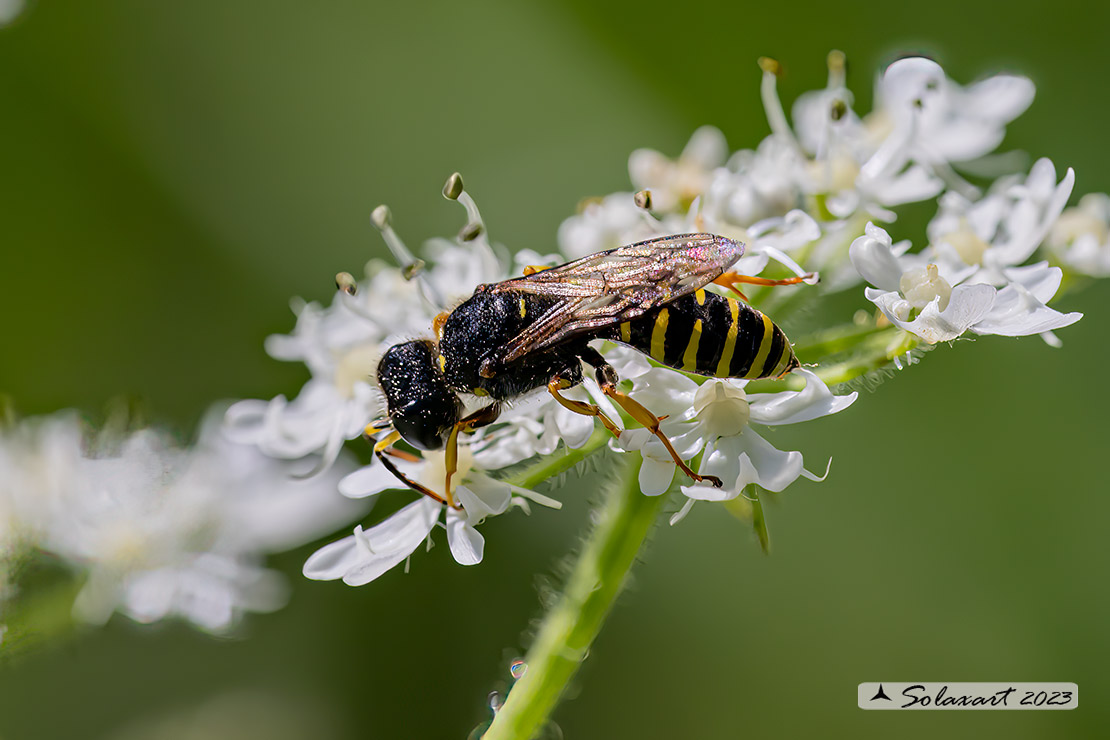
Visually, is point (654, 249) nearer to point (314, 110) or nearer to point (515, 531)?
point (515, 531)

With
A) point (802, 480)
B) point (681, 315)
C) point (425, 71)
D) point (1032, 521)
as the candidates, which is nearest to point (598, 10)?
point (425, 71)

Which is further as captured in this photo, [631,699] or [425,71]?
[425,71]

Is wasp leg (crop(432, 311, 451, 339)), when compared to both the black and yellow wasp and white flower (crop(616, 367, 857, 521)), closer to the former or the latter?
the black and yellow wasp

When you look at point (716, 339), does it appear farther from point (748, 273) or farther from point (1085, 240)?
point (1085, 240)

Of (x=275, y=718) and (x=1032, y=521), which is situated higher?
(x=275, y=718)

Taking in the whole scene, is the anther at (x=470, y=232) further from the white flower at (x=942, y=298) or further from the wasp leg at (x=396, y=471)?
the white flower at (x=942, y=298)

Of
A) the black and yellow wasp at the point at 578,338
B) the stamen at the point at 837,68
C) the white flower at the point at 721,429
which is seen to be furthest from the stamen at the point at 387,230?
the stamen at the point at 837,68
